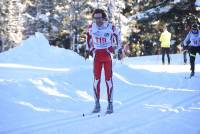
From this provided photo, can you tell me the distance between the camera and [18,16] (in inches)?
Result: 2003

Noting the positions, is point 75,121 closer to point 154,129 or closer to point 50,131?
point 50,131

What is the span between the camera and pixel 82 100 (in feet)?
36.5

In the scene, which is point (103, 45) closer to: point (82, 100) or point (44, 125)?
point (82, 100)


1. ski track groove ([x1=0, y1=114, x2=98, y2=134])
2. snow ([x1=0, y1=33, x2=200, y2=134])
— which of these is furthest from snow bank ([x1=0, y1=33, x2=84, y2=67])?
ski track groove ([x1=0, y1=114, x2=98, y2=134])

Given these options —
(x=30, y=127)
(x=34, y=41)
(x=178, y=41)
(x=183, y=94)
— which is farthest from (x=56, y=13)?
(x=30, y=127)

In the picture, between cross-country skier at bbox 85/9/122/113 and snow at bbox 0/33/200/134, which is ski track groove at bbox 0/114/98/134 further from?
cross-country skier at bbox 85/9/122/113

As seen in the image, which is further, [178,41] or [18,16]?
[18,16]

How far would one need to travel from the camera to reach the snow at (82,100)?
325 inches

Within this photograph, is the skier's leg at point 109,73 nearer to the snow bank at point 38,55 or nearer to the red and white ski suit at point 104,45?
the red and white ski suit at point 104,45

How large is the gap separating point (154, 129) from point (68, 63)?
892 centimetres

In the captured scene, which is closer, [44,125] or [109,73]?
[44,125]

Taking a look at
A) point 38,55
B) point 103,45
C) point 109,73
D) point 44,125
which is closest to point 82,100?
point 109,73

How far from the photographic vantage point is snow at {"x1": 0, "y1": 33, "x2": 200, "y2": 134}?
27.1 ft

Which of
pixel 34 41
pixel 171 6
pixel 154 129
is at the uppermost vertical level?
pixel 171 6
